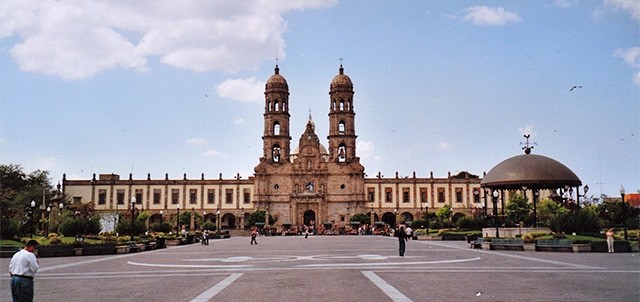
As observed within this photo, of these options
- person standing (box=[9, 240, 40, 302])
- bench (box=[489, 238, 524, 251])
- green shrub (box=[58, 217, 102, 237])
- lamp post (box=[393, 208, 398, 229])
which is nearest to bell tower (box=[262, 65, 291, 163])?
lamp post (box=[393, 208, 398, 229])

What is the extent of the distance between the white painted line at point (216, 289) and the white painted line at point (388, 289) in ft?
10.8

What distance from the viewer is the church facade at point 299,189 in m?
82.5

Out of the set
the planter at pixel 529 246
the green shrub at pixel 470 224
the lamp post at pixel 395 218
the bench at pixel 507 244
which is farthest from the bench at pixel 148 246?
the lamp post at pixel 395 218

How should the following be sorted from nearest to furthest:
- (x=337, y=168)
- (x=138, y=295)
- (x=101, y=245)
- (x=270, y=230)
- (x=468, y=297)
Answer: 1. (x=468, y=297)
2. (x=138, y=295)
3. (x=101, y=245)
4. (x=270, y=230)
5. (x=337, y=168)

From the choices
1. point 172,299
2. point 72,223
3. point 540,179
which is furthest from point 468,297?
point 72,223

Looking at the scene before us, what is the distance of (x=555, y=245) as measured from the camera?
88.0 feet

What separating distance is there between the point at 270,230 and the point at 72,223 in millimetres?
40457

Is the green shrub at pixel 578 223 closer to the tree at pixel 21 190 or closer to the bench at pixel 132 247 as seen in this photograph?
the bench at pixel 132 247

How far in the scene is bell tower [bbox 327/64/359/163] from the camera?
273 feet

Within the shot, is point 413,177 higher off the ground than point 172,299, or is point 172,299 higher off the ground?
point 413,177

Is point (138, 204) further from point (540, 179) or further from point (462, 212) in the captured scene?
point (540, 179)

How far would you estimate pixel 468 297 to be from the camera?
1116 cm

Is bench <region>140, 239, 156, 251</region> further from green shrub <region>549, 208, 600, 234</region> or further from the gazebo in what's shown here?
green shrub <region>549, 208, 600, 234</region>

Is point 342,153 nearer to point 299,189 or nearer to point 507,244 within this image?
point 299,189
